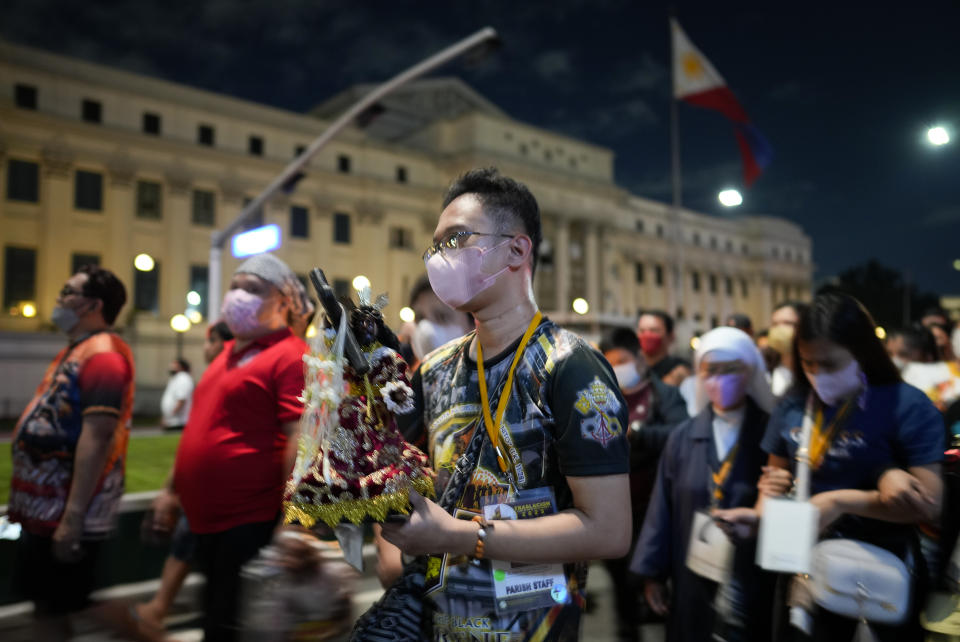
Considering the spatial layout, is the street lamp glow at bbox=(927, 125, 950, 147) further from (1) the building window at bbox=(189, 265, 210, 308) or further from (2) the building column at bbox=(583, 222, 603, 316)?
(2) the building column at bbox=(583, 222, 603, 316)

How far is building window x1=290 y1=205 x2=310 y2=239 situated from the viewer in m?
45.5

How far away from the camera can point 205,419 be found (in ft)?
11.8

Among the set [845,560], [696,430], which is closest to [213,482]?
[696,430]

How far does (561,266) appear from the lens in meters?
57.8

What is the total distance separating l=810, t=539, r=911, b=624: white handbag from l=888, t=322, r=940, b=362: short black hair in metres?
5.06

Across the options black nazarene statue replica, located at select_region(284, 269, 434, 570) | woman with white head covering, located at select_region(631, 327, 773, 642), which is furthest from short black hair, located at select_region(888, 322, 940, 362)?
black nazarene statue replica, located at select_region(284, 269, 434, 570)

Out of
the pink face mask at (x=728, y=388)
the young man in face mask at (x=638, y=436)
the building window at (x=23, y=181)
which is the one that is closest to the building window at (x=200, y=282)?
the building window at (x=23, y=181)

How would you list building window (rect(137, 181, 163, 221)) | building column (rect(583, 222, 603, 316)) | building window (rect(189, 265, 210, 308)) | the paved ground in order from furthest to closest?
1. building column (rect(583, 222, 603, 316))
2. building window (rect(189, 265, 210, 308))
3. building window (rect(137, 181, 163, 221))
4. the paved ground

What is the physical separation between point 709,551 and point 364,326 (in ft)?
7.99

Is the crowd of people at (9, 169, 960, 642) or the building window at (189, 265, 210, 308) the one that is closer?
the crowd of people at (9, 169, 960, 642)

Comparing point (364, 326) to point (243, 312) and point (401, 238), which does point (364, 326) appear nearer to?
point (243, 312)

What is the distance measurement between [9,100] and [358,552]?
4132cm

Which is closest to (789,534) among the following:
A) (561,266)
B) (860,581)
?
(860,581)

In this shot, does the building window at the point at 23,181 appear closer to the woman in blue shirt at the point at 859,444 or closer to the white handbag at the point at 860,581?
the woman in blue shirt at the point at 859,444
